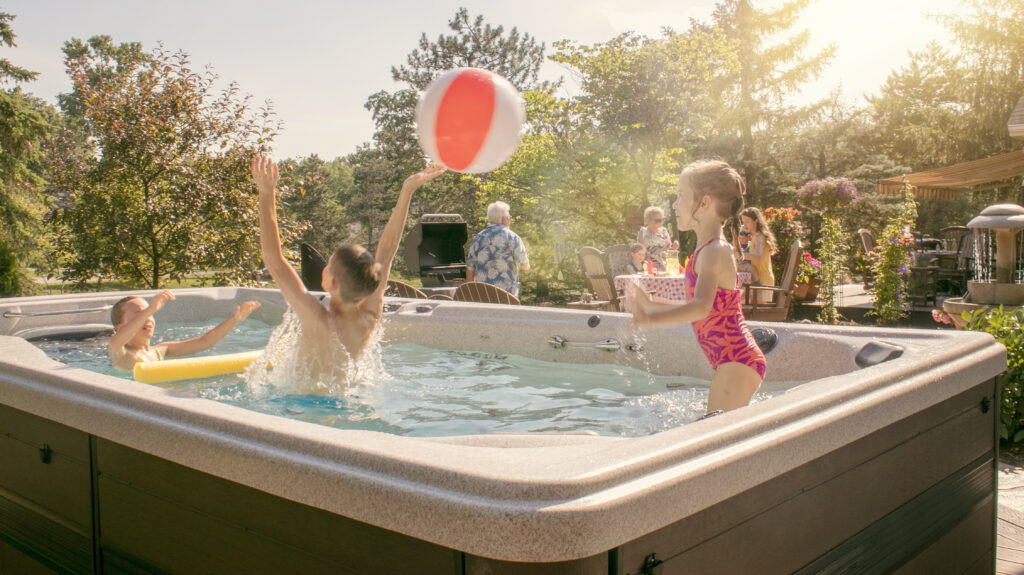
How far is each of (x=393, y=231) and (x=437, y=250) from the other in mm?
8570

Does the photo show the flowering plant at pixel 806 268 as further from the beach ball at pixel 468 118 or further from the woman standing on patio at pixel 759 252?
the beach ball at pixel 468 118

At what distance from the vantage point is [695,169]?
8.45 feet

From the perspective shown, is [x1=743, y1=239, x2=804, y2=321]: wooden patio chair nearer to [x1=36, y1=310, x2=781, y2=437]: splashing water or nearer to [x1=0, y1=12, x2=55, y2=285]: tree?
[x1=36, y1=310, x2=781, y2=437]: splashing water

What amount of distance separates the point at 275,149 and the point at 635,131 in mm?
7135

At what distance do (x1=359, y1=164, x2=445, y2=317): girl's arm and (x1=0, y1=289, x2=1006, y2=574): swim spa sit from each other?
129cm

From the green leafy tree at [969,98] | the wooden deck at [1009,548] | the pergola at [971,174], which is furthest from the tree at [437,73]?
the wooden deck at [1009,548]

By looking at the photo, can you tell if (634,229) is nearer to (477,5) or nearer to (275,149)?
(275,149)

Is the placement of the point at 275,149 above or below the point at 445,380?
above

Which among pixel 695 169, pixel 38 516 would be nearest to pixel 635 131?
pixel 695 169

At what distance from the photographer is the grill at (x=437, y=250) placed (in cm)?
1136

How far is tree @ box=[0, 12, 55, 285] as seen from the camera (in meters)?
12.2

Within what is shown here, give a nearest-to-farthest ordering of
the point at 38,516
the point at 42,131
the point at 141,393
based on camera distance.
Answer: the point at 141,393, the point at 38,516, the point at 42,131

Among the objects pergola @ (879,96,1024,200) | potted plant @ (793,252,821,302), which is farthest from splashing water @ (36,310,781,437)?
pergola @ (879,96,1024,200)

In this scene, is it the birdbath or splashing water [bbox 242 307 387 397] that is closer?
splashing water [bbox 242 307 387 397]
